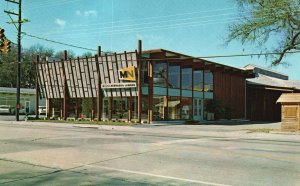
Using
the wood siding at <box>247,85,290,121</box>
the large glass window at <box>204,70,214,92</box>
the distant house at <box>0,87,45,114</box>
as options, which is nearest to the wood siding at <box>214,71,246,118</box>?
the large glass window at <box>204,70,214,92</box>

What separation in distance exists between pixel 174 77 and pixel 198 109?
538 centimetres

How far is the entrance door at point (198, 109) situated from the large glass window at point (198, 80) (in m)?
1.16

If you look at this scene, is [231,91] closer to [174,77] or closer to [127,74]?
[174,77]

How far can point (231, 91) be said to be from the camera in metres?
45.7

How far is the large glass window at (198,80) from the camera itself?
39575mm

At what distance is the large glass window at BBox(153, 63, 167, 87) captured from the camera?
3422 centimetres

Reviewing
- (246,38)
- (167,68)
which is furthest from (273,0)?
(167,68)

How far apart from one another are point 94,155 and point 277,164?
551 centimetres

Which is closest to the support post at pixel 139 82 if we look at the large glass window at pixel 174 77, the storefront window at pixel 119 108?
the storefront window at pixel 119 108

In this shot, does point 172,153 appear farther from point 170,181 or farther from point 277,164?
point 170,181

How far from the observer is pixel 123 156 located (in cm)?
1184

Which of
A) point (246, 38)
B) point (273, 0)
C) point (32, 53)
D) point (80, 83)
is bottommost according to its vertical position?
point (80, 83)

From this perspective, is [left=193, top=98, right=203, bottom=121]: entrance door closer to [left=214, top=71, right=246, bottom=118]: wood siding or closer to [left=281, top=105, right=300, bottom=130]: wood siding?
[left=214, top=71, right=246, bottom=118]: wood siding

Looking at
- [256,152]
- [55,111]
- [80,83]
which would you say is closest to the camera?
[256,152]
